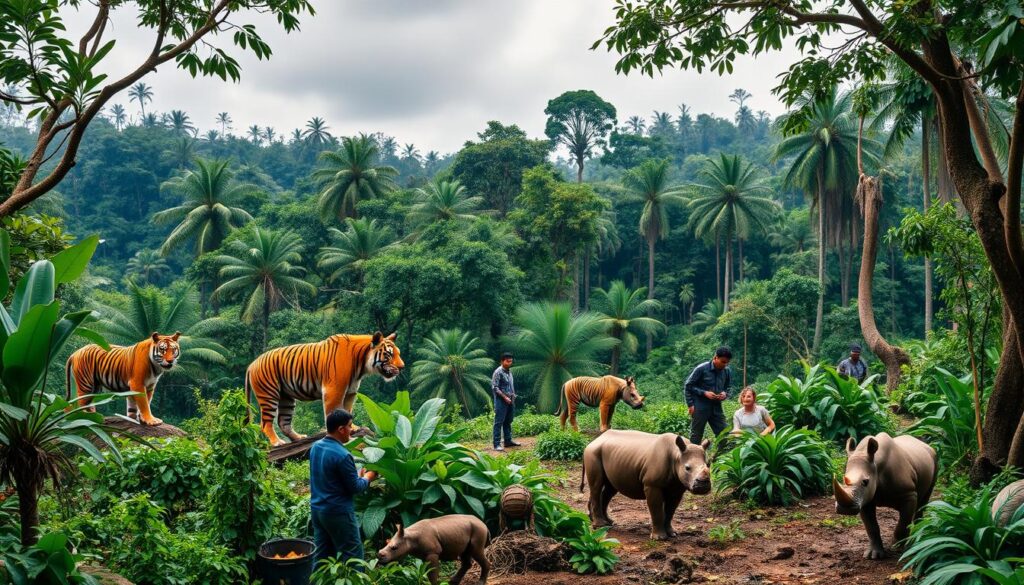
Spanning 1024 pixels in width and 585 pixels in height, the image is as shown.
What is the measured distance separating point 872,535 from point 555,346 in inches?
760

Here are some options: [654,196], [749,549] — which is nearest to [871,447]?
[749,549]

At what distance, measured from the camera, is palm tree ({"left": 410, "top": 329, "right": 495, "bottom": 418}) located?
2567 centimetres

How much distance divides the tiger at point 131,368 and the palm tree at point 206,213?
77.6ft

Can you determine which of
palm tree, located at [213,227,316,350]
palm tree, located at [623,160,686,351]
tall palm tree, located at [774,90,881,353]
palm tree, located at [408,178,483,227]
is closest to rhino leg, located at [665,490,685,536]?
palm tree, located at [213,227,316,350]

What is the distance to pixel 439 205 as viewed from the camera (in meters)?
32.7

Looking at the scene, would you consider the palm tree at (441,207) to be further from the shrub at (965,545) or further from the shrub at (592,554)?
the shrub at (965,545)

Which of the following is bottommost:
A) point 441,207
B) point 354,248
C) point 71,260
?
point 71,260

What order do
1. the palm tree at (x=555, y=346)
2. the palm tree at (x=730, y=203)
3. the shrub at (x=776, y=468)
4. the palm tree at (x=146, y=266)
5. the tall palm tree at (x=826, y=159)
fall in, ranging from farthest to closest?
the palm tree at (x=146, y=266), the palm tree at (x=730, y=203), the tall palm tree at (x=826, y=159), the palm tree at (x=555, y=346), the shrub at (x=776, y=468)

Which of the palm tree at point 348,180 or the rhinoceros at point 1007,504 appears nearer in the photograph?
the rhinoceros at point 1007,504

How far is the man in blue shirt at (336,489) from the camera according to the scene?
519cm

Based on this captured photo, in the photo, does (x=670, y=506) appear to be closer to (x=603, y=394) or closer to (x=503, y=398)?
(x=503, y=398)

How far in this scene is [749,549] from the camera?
259 inches

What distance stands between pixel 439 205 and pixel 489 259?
546cm

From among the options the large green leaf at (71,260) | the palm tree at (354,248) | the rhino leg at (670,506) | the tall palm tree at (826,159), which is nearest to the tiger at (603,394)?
the rhino leg at (670,506)
